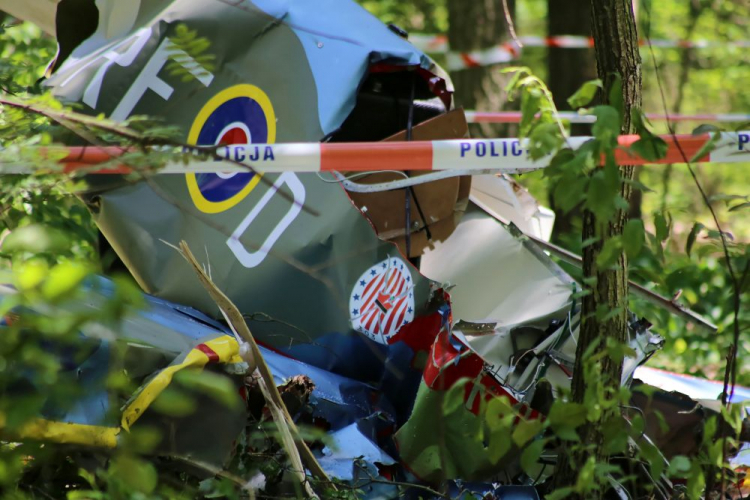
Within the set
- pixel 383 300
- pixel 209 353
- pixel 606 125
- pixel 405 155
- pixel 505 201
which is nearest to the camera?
pixel 606 125

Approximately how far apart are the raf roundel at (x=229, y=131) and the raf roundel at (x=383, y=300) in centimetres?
50

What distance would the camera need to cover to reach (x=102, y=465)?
186cm

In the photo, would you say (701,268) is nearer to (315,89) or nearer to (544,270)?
(544,270)

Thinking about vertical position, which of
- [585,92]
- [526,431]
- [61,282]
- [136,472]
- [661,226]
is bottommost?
[526,431]

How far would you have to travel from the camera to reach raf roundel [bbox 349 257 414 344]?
2752 mm

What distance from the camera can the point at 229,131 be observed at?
3023 mm

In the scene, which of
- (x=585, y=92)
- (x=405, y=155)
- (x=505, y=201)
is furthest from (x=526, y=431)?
(x=505, y=201)

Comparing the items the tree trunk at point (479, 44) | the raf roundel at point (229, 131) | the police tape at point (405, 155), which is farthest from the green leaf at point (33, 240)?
the tree trunk at point (479, 44)

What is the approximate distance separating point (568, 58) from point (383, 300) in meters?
4.31

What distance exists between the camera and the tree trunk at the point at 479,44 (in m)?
6.40

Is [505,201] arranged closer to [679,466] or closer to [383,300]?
[383,300]

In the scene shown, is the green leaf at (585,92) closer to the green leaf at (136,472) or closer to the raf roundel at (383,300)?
the green leaf at (136,472)

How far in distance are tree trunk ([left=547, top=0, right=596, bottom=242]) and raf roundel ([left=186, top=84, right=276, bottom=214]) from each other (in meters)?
3.48

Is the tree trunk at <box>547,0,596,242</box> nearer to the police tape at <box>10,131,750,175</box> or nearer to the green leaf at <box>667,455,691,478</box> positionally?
Answer: the police tape at <box>10,131,750,175</box>
